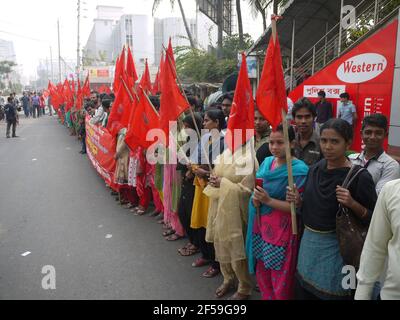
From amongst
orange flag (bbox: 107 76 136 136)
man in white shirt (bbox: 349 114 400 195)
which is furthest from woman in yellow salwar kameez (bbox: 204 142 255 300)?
orange flag (bbox: 107 76 136 136)

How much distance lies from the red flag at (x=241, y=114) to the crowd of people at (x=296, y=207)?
0.29ft

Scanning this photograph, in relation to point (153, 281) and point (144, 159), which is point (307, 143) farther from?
point (144, 159)

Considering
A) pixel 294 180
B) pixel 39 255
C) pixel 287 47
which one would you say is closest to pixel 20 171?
pixel 39 255

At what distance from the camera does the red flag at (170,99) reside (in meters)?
4.14

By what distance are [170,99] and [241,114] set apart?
129 cm

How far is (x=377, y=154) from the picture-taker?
2.69 m

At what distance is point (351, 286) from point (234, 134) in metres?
1.47

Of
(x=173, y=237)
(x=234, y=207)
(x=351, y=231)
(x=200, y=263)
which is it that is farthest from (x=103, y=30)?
(x=351, y=231)

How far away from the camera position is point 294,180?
8.63 ft

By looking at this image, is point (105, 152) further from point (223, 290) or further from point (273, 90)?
point (273, 90)

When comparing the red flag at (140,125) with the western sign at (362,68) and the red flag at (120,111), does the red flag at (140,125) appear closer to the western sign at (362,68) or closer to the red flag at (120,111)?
the red flag at (120,111)

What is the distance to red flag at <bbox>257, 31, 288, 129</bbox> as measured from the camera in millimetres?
2633

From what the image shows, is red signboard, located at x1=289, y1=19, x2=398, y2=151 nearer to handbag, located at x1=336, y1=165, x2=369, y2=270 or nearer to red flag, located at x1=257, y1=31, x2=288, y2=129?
red flag, located at x1=257, y1=31, x2=288, y2=129

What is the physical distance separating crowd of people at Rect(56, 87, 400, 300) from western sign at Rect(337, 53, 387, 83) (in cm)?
491
